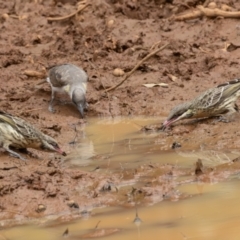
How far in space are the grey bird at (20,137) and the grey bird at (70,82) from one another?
7.15 ft

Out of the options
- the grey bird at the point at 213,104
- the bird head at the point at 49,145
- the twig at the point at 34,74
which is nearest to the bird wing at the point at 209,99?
the grey bird at the point at 213,104

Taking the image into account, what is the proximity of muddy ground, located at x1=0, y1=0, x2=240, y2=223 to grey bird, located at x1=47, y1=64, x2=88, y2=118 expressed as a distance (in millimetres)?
215

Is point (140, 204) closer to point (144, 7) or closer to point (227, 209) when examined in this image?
point (227, 209)

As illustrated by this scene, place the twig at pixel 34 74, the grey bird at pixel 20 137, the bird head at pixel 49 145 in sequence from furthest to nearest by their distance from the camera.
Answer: the twig at pixel 34 74
the bird head at pixel 49 145
the grey bird at pixel 20 137

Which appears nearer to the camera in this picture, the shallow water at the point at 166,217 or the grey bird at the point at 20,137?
the shallow water at the point at 166,217

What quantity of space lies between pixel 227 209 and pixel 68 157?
287 centimetres

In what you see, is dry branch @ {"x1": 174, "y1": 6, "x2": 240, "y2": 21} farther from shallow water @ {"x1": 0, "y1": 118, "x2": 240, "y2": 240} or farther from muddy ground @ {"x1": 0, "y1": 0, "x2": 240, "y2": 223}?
shallow water @ {"x1": 0, "y1": 118, "x2": 240, "y2": 240}

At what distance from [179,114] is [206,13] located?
13.2ft

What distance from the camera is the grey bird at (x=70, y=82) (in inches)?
482

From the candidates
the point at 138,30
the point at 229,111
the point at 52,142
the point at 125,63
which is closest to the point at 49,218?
the point at 52,142

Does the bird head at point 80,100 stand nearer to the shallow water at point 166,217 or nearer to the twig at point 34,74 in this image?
the twig at point 34,74

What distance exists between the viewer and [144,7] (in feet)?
51.8

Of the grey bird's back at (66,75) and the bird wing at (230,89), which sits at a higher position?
the bird wing at (230,89)

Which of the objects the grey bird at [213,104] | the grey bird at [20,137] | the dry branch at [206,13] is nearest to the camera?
the grey bird at [20,137]
